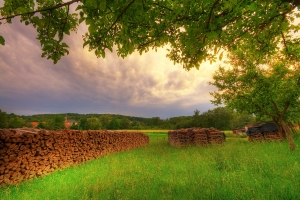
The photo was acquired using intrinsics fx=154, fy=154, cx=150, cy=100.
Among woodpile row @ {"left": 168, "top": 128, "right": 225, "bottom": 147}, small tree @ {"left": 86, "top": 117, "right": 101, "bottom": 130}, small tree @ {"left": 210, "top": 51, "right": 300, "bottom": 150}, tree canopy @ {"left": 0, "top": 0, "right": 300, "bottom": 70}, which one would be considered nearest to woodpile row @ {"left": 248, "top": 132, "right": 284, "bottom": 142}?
woodpile row @ {"left": 168, "top": 128, "right": 225, "bottom": 147}

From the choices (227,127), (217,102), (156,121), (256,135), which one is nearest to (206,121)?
→ (227,127)

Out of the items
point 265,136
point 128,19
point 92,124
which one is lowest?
point 265,136

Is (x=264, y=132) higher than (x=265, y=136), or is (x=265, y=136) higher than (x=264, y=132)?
(x=264, y=132)

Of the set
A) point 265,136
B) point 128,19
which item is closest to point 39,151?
point 128,19

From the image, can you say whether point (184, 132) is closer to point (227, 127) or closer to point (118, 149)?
point (118, 149)

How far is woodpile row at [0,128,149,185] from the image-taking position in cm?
574

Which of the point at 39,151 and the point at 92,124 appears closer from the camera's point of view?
the point at 39,151

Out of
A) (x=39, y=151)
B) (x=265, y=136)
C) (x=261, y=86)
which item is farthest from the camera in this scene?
(x=265, y=136)

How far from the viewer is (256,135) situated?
17.1 metres

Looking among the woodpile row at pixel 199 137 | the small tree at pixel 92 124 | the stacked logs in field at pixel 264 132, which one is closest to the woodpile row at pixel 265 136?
the stacked logs in field at pixel 264 132

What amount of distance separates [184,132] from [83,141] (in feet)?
35.4

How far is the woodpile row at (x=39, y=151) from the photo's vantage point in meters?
5.74

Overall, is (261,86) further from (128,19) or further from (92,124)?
(92,124)

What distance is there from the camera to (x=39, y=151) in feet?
22.6
